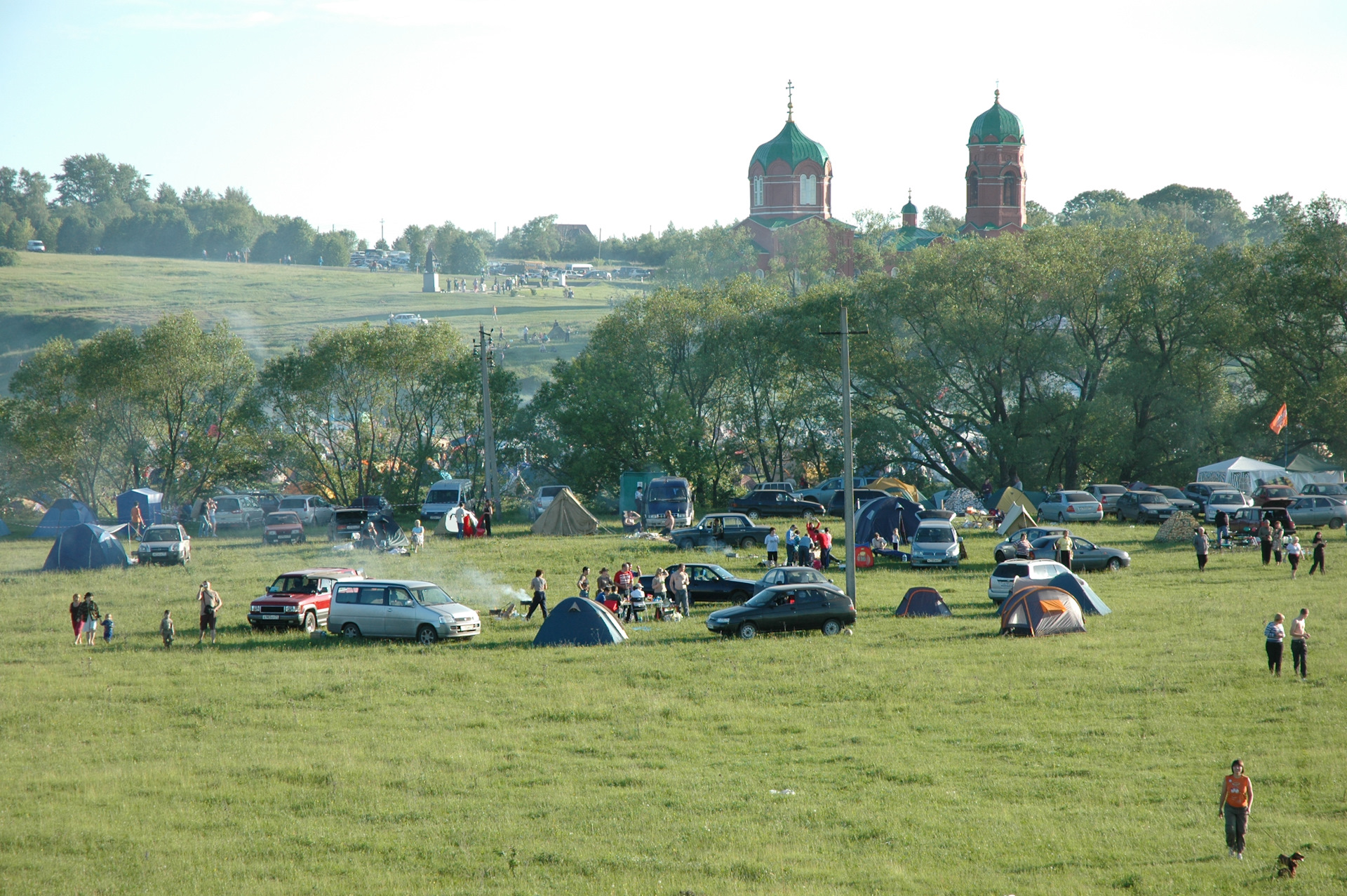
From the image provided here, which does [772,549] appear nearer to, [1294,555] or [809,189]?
[1294,555]

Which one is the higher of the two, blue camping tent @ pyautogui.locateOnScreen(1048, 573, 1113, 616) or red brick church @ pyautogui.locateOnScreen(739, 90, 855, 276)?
red brick church @ pyautogui.locateOnScreen(739, 90, 855, 276)

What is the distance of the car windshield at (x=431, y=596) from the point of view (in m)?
22.5

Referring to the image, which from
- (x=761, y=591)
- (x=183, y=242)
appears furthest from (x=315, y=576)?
(x=183, y=242)

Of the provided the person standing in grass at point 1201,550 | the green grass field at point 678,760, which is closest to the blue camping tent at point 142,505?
the green grass field at point 678,760

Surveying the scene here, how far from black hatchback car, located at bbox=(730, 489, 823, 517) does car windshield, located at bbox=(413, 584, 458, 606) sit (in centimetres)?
2138

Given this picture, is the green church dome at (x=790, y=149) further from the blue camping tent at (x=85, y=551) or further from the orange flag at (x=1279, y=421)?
the blue camping tent at (x=85, y=551)

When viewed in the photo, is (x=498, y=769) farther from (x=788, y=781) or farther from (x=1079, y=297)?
(x=1079, y=297)

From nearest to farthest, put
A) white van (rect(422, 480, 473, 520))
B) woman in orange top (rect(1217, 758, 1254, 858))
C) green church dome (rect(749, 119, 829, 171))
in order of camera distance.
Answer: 1. woman in orange top (rect(1217, 758, 1254, 858))
2. white van (rect(422, 480, 473, 520))
3. green church dome (rect(749, 119, 829, 171))

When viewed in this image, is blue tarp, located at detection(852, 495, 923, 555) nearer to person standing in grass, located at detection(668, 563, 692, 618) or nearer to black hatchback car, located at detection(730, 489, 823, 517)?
black hatchback car, located at detection(730, 489, 823, 517)

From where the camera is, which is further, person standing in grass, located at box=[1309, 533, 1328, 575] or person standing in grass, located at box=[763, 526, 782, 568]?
person standing in grass, located at box=[763, 526, 782, 568]

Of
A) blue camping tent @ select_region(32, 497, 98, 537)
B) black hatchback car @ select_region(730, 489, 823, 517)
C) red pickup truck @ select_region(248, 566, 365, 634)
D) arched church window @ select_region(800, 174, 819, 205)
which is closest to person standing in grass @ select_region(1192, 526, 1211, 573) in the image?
black hatchback car @ select_region(730, 489, 823, 517)

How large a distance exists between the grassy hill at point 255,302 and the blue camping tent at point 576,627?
7175 centimetres

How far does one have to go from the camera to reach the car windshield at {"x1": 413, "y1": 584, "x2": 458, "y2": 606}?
22.5 meters

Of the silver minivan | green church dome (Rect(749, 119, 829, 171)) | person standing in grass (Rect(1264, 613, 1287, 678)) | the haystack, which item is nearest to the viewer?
person standing in grass (Rect(1264, 613, 1287, 678))
